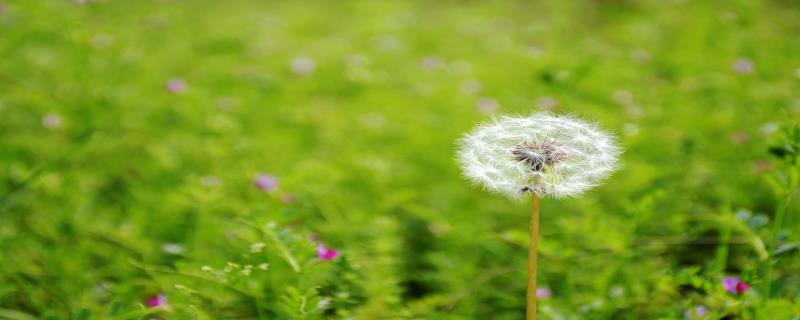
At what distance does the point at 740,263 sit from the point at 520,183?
1508 mm

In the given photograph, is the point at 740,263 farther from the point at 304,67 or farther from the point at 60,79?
the point at 60,79

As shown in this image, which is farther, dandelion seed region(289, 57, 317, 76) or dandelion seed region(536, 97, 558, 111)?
dandelion seed region(289, 57, 317, 76)

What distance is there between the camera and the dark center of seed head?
4.20ft

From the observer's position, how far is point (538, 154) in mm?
1282

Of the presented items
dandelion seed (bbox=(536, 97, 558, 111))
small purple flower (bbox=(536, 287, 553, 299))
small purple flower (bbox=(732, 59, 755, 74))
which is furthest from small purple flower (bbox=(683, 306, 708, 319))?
small purple flower (bbox=(732, 59, 755, 74))

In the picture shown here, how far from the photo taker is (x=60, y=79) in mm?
3066

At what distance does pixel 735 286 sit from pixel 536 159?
835 millimetres

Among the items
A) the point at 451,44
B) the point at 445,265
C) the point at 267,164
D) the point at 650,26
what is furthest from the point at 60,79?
the point at 650,26

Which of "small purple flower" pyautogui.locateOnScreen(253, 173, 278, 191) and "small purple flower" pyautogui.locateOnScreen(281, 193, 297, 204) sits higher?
"small purple flower" pyautogui.locateOnScreen(253, 173, 278, 191)

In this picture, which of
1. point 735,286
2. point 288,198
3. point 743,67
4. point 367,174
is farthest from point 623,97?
point 288,198

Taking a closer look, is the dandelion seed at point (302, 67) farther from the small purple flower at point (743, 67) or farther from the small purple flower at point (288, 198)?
the small purple flower at point (743, 67)

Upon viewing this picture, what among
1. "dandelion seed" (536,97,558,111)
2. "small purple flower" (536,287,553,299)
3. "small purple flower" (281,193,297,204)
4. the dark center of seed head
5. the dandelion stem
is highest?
"dandelion seed" (536,97,558,111)

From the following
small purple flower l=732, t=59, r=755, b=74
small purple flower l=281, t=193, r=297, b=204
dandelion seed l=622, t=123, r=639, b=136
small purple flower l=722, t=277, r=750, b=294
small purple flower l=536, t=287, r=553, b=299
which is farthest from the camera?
small purple flower l=732, t=59, r=755, b=74

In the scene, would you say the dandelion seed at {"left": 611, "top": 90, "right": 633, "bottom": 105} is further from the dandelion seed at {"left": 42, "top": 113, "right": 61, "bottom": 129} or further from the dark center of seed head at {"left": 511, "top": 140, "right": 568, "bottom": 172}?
the dandelion seed at {"left": 42, "top": 113, "right": 61, "bottom": 129}
